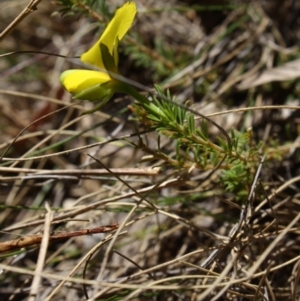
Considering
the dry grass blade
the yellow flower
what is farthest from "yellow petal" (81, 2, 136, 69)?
the dry grass blade

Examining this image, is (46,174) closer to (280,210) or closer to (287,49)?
(280,210)

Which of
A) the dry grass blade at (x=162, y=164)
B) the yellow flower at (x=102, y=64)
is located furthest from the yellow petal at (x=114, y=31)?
the dry grass blade at (x=162, y=164)

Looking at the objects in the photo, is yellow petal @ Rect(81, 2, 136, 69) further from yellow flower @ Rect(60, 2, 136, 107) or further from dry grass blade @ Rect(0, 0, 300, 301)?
Result: dry grass blade @ Rect(0, 0, 300, 301)

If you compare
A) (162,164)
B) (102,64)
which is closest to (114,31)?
(102,64)

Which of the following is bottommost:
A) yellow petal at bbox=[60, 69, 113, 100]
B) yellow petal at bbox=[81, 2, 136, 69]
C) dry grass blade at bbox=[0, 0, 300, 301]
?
dry grass blade at bbox=[0, 0, 300, 301]

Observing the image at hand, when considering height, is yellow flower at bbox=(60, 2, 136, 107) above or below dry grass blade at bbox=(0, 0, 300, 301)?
above

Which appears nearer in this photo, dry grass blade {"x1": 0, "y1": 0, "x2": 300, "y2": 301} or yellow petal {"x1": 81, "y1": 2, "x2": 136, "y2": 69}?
yellow petal {"x1": 81, "y1": 2, "x2": 136, "y2": 69}

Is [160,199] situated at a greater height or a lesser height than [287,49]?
lesser

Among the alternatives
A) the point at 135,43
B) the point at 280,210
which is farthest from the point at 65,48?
the point at 280,210
